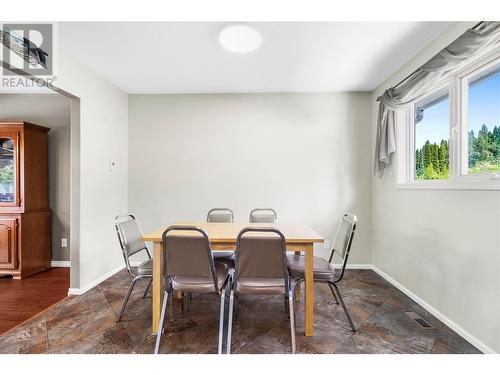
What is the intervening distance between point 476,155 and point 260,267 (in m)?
1.87

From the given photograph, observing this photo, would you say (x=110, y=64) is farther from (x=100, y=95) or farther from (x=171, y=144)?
(x=171, y=144)

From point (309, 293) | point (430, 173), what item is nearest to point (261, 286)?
point (309, 293)

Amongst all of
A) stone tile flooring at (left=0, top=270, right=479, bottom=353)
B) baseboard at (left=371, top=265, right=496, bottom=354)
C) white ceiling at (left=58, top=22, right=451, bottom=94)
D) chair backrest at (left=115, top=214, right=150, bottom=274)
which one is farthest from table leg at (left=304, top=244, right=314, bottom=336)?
white ceiling at (left=58, top=22, right=451, bottom=94)

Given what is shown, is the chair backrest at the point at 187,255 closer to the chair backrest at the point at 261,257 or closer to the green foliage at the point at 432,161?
the chair backrest at the point at 261,257

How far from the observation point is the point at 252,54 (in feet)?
7.86

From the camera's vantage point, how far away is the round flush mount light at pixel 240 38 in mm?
1936

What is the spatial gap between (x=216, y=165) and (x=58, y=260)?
264cm

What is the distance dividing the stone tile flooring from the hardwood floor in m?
0.14

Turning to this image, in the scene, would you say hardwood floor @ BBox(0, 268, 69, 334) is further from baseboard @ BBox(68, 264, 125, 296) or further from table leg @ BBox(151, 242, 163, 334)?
table leg @ BBox(151, 242, 163, 334)

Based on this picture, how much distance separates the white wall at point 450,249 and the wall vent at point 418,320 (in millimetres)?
171

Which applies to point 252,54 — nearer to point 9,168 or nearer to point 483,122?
point 483,122

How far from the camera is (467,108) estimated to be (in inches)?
75.1

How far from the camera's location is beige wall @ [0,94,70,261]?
11.1 ft

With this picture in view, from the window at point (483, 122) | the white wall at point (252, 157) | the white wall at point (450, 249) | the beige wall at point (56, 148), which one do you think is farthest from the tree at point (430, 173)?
the beige wall at point (56, 148)
